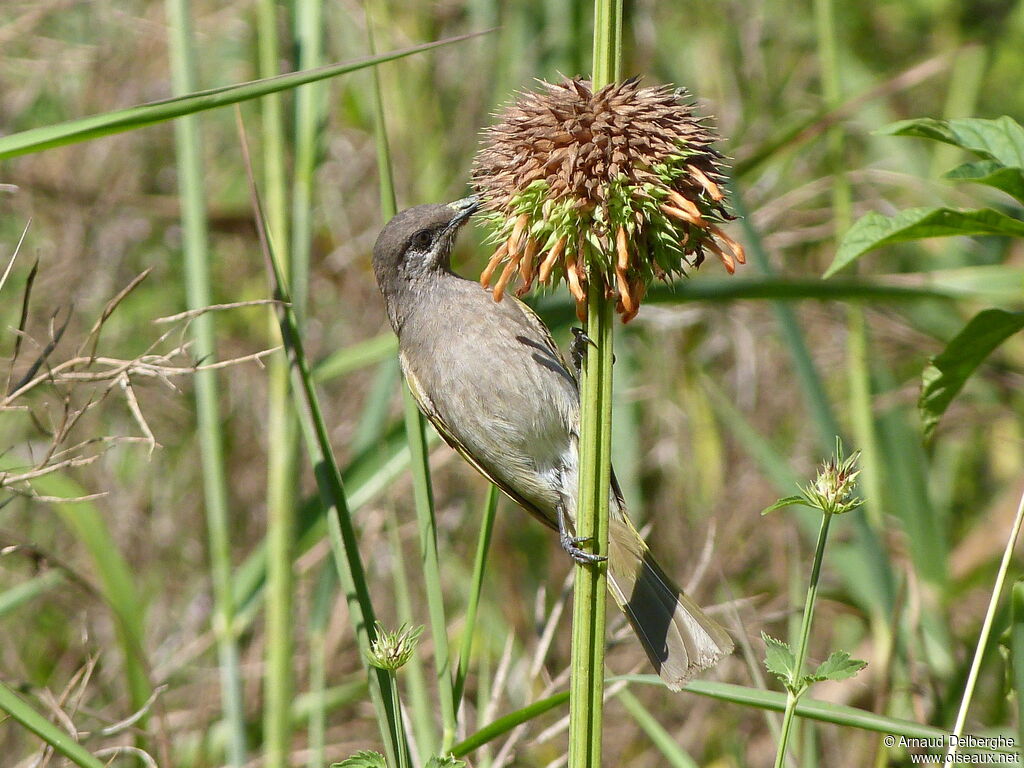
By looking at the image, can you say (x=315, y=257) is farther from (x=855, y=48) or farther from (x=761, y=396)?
(x=855, y=48)

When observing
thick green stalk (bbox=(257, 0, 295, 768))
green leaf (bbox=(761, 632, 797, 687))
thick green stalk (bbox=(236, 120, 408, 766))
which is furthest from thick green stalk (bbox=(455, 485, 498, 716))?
thick green stalk (bbox=(257, 0, 295, 768))

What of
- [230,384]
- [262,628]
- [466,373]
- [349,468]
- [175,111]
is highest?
[175,111]

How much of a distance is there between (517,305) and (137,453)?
9.64ft

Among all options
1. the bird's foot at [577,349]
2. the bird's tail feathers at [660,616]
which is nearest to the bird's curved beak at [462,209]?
the bird's foot at [577,349]

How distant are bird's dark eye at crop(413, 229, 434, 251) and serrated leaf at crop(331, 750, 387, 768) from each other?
2.14m

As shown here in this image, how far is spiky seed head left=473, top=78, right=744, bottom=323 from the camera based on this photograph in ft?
5.64

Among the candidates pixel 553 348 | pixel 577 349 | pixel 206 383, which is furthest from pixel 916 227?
pixel 206 383

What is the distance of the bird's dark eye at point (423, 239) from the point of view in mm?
3553

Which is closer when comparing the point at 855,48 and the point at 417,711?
the point at 417,711

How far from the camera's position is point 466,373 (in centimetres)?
346

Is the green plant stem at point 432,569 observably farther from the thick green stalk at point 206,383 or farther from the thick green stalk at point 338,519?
the thick green stalk at point 206,383

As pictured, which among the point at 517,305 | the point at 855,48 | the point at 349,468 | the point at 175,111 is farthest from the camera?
the point at 855,48

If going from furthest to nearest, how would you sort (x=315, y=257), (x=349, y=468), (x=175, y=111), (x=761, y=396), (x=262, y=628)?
(x=315, y=257) < (x=761, y=396) < (x=262, y=628) < (x=349, y=468) < (x=175, y=111)

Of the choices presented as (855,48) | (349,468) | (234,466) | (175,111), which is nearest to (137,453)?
(234,466)
